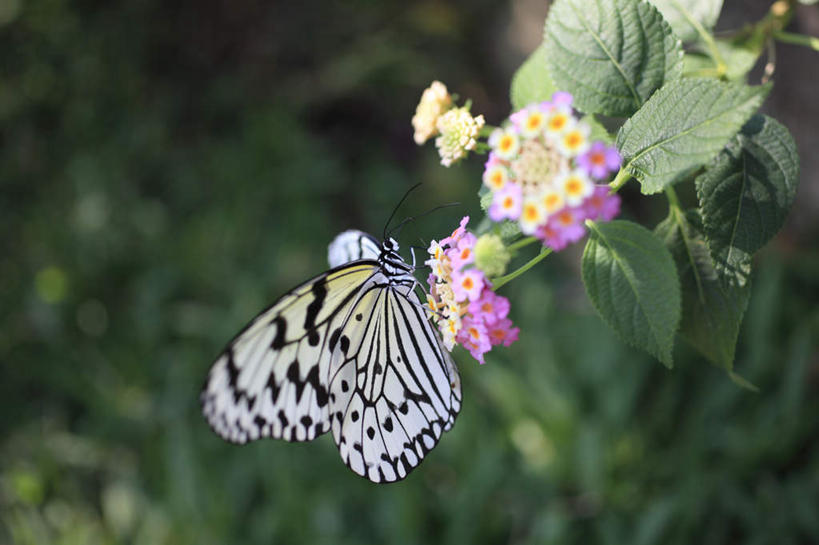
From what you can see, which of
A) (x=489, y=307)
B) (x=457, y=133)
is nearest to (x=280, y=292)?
(x=457, y=133)

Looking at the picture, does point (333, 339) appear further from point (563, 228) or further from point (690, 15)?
point (690, 15)

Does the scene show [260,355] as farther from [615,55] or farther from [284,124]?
[284,124]

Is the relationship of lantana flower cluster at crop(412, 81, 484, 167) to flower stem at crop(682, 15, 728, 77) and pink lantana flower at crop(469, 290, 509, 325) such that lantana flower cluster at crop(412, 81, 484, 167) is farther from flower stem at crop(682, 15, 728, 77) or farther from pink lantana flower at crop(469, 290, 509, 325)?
flower stem at crop(682, 15, 728, 77)

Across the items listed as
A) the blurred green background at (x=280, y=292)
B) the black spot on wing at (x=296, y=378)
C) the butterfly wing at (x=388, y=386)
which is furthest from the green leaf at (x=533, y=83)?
the blurred green background at (x=280, y=292)

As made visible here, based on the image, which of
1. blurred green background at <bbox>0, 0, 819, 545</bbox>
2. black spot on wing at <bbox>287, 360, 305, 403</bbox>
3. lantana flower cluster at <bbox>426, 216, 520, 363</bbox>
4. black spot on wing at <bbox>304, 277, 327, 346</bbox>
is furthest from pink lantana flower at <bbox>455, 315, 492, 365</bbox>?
blurred green background at <bbox>0, 0, 819, 545</bbox>

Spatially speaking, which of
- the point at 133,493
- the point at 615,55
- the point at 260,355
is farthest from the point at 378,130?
the point at 615,55
